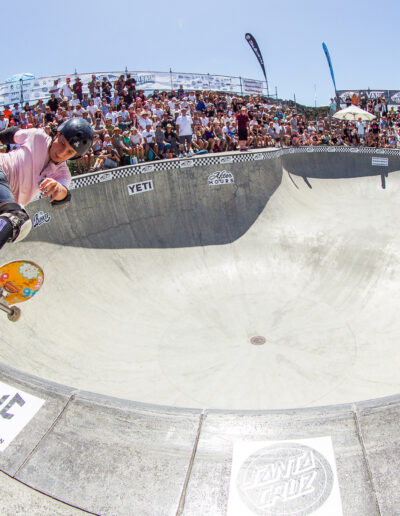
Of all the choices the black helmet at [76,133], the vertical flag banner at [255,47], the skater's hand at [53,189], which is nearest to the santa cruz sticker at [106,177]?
the skater's hand at [53,189]

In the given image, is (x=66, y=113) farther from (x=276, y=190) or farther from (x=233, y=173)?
(x=276, y=190)

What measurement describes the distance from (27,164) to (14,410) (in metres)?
2.25

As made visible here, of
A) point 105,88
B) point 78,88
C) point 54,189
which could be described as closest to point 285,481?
point 54,189

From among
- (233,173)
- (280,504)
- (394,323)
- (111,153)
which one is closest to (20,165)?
(280,504)

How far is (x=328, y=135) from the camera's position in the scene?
1867cm

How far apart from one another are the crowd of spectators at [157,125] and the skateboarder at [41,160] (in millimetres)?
8396

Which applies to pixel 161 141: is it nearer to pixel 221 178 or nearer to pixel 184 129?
pixel 184 129

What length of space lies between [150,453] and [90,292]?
685 centimetres

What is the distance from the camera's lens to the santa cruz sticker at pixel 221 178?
1271 cm

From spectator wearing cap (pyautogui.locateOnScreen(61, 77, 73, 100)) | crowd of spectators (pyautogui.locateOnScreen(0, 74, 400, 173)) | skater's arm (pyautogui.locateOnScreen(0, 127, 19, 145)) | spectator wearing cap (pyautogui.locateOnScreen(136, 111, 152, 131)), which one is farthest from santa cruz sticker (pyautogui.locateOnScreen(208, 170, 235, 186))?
skater's arm (pyautogui.locateOnScreen(0, 127, 19, 145))

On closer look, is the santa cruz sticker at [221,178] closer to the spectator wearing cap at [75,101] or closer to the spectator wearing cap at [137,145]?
the spectator wearing cap at [137,145]

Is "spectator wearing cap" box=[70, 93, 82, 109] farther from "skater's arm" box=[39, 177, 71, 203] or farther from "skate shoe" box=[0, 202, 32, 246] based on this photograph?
"skate shoe" box=[0, 202, 32, 246]

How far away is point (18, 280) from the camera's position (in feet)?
14.5

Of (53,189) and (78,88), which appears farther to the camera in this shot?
(78,88)
